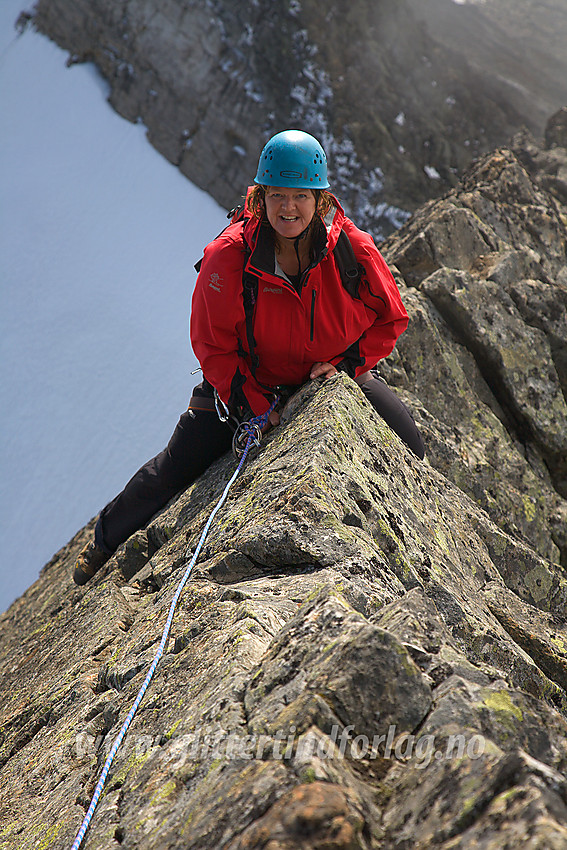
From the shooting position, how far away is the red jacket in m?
5.20

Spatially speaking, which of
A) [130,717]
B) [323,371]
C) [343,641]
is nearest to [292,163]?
[323,371]

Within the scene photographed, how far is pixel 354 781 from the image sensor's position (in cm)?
236

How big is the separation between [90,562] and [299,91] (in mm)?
33998

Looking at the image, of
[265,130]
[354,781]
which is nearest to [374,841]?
[354,781]

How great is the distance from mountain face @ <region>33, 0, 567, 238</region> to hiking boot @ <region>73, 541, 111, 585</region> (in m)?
28.4

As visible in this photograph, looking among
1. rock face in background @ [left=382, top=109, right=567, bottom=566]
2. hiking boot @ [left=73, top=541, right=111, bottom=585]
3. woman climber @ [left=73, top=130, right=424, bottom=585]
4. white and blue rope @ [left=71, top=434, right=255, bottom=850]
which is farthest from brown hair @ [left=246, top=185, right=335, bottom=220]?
hiking boot @ [left=73, top=541, right=111, bottom=585]

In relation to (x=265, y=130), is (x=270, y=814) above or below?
below

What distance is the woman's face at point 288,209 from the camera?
16.2 ft

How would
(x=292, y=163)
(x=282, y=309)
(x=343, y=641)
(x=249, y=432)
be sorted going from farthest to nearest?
(x=249, y=432), (x=282, y=309), (x=292, y=163), (x=343, y=641)

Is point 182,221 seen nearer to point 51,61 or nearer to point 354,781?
point 51,61

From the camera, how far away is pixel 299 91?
34438 mm

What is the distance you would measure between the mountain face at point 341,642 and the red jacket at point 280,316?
1.42 feet

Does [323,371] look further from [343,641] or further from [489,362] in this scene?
[489,362]

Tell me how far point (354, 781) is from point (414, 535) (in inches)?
103
